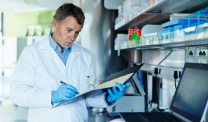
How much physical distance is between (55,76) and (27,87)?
25 centimetres

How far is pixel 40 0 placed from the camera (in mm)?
6676

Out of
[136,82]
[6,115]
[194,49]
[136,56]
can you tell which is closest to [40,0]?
[6,115]

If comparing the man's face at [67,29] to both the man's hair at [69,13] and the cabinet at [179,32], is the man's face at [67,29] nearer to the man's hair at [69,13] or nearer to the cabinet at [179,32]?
the man's hair at [69,13]

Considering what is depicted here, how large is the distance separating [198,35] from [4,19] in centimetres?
790

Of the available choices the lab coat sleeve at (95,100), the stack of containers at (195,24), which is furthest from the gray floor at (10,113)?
the stack of containers at (195,24)

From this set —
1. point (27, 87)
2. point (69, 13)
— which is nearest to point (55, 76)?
point (27, 87)

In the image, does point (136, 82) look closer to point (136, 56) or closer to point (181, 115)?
point (136, 56)

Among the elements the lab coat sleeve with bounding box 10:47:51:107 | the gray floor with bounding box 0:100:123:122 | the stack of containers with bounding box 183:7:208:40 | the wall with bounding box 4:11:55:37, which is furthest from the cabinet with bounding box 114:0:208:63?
the wall with bounding box 4:11:55:37

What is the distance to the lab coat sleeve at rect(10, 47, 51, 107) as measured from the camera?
1.67 metres

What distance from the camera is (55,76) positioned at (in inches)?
74.4

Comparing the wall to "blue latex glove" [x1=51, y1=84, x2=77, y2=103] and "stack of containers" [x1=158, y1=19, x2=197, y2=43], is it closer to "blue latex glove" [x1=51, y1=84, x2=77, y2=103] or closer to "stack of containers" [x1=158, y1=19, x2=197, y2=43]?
"blue latex glove" [x1=51, y1=84, x2=77, y2=103]

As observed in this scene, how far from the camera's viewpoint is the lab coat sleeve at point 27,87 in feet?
5.49

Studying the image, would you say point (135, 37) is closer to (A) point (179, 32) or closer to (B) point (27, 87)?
(A) point (179, 32)

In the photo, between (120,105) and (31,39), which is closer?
(120,105)
